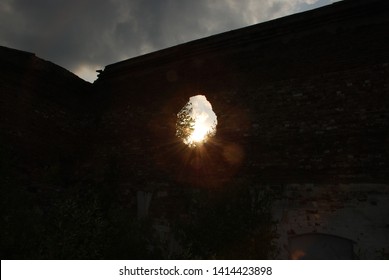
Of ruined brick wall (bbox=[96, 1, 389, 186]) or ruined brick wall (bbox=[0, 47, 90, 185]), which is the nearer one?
ruined brick wall (bbox=[96, 1, 389, 186])

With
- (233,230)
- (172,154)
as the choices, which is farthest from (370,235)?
(172,154)

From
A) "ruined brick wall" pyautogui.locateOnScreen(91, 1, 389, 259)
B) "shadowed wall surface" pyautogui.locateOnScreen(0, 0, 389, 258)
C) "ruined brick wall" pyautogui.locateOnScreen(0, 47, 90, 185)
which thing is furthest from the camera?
"ruined brick wall" pyautogui.locateOnScreen(0, 47, 90, 185)

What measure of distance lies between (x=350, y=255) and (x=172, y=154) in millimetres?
4464

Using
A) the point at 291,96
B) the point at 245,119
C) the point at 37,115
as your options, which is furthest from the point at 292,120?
the point at 37,115

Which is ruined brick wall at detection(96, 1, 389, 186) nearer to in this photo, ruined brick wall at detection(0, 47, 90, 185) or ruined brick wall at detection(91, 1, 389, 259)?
ruined brick wall at detection(91, 1, 389, 259)

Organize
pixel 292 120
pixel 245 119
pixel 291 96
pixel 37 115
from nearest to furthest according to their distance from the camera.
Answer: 1. pixel 292 120
2. pixel 291 96
3. pixel 245 119
4. pixel 37 115

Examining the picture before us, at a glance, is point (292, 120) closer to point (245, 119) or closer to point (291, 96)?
point (291, 96)

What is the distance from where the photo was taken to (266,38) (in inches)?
304

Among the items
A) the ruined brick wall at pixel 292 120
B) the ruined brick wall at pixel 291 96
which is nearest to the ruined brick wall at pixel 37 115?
the ruined brick wall at pixel 292 120

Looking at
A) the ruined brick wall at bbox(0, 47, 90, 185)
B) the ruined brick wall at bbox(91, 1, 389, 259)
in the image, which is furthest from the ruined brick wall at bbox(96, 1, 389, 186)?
the ruined brick wall at bbox(0, 47, 90, 185)

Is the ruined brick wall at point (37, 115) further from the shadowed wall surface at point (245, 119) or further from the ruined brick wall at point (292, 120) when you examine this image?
the ruined brick wall at point (292, 120)

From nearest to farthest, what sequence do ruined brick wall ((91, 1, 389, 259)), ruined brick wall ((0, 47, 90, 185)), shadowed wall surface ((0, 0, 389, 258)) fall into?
ruined brick wall ((91, 1, 389, 259)) < shadowed wall surface ((0, 0, 389, 258)) < ruined brick wall ((0, 47, 90, 185))

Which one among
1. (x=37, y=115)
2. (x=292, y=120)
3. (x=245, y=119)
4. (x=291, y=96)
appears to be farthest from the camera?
(x=37, y=115)

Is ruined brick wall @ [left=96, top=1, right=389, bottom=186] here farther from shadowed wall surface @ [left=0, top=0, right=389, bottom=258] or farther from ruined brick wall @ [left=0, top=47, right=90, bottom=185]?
ruined brick wall @ [left=0, top=47, right=90, bottom=185]
